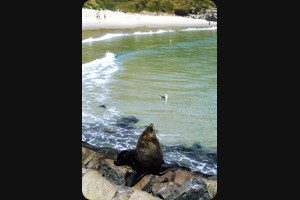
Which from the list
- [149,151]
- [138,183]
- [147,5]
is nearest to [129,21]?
[147,5]

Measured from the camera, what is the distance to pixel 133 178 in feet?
19.9

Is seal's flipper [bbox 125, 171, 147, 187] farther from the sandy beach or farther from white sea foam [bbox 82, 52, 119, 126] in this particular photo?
the sandy beach

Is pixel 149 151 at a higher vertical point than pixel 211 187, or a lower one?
higher

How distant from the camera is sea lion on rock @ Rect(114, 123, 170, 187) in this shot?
6141 millimetres

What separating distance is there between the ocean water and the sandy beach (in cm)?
13

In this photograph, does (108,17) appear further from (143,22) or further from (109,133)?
(109,133)

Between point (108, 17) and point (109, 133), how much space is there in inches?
63.0

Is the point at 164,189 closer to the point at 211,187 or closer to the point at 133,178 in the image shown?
the point at 133,178

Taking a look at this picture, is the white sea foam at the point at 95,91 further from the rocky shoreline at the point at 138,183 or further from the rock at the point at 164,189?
the rock at the point at 164,189

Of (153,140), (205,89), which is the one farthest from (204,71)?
(153,140)

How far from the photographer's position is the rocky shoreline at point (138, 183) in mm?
Result: 5926

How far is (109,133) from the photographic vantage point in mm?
6441

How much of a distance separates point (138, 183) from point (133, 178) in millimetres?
88

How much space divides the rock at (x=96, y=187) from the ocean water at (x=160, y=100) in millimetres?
442
